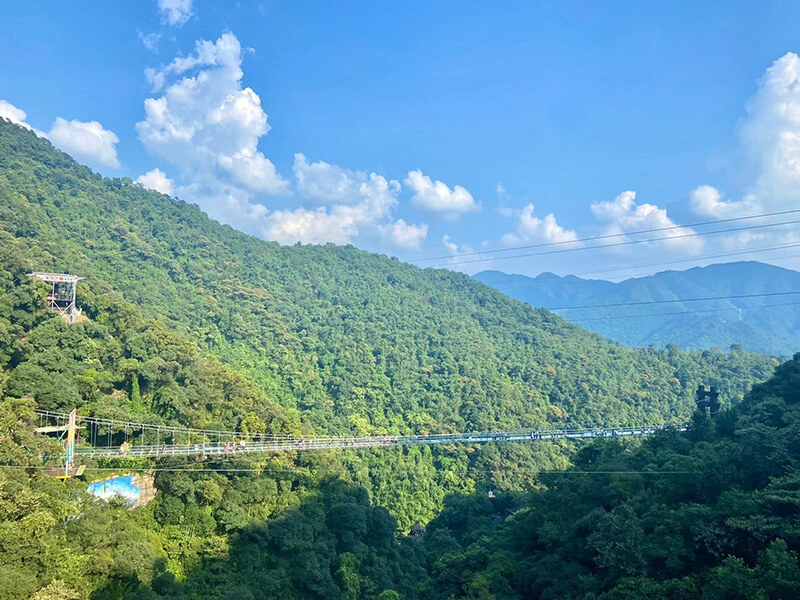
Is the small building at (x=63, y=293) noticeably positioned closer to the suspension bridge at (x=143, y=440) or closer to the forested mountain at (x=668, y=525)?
the suspension bridge at (x=143, y=440)

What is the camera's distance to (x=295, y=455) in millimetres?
23859

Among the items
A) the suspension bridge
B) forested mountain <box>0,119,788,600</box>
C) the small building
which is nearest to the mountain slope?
forested mountain <box>0,119,788,600</box>

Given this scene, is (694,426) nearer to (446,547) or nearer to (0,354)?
(446,547)

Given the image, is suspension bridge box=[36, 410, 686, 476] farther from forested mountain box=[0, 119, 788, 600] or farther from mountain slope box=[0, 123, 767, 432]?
mountain slope box=[0, 123, 767, 432]

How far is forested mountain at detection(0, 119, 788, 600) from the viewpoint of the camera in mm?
15828

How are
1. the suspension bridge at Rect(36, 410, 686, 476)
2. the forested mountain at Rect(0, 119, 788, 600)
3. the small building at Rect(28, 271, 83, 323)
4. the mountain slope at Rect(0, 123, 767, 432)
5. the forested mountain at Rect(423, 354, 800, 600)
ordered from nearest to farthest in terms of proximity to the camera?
1. the forested mountain at Rect(423, 354, 800, 600)
2. the forested mountain at Rect(0, 119, 788, 600)
3. the suspension bridge at Rect(36, 410, 686, 476)
4. the small building at Rect(28, 271, 83, 323)
5. the mountain slope at Rect(0, 123, 767, 432)

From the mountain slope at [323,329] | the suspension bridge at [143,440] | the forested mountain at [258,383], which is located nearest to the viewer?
the forested mountain at [258,383]

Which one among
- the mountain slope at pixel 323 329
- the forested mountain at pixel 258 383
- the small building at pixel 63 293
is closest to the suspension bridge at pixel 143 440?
the forested mountain at pixel 258 383

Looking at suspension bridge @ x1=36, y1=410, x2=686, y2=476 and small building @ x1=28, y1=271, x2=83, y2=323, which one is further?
small building @ x1=28, y1=271, x2=83, y2=323

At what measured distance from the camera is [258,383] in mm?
38875

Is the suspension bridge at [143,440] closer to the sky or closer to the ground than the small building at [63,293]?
closer to the ground

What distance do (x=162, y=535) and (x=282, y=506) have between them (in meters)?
4.74

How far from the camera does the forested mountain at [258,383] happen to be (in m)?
15.8

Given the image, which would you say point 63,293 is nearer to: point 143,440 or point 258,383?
point 143,440
